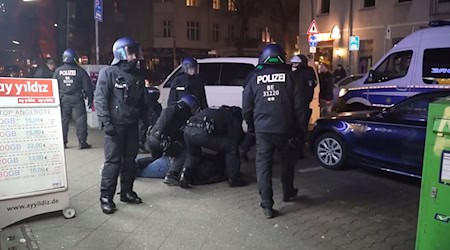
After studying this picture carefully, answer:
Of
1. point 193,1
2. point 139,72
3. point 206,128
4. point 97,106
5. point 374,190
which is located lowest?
point 374,190

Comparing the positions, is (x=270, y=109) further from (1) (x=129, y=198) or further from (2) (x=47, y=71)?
(2) (x=47, y=71)

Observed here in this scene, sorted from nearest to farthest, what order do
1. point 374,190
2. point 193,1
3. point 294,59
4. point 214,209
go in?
point 214,209, point 374,190, point 294,59, point 193,1

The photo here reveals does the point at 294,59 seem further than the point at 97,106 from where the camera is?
Yes

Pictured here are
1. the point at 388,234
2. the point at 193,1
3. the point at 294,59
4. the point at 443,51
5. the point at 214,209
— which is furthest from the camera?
the point at 193,1

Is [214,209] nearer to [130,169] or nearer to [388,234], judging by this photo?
[130,169]

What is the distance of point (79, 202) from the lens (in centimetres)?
541

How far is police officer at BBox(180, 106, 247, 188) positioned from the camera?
5797mm

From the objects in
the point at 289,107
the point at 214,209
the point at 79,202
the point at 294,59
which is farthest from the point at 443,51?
the point at 79,202

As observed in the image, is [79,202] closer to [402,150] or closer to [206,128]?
[206,128]

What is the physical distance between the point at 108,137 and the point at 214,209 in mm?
1501

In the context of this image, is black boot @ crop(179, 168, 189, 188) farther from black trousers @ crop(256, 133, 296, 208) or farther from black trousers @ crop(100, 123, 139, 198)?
black trousers @ crop(256, 133, 296, 208)

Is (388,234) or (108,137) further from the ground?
(108,137)

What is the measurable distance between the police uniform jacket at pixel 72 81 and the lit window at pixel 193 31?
3467 centimetres

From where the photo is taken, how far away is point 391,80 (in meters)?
10.0
